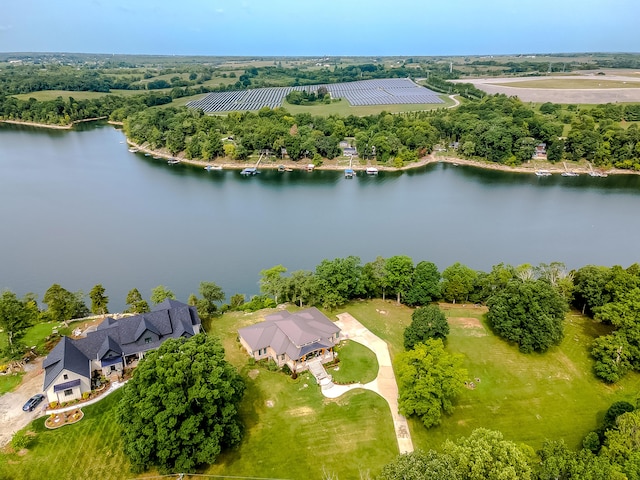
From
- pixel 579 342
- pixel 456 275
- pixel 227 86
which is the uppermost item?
pixel 227 86

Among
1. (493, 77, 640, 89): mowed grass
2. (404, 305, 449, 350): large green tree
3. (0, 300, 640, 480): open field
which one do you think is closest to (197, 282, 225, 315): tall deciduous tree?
(0, 300, 640, 480): open field

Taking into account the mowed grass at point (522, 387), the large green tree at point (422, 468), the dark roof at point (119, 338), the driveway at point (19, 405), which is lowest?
the mowed grass at point (522, 387)

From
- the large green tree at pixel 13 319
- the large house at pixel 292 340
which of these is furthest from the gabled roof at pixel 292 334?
the large green tree at pixel 13 319

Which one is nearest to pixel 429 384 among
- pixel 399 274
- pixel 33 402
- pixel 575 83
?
pixel 399 274

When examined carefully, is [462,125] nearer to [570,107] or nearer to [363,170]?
[363,170]

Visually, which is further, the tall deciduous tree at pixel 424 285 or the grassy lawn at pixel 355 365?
the tall deciduous tree at pixel 424 285

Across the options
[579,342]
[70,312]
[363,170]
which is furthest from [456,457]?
[363,170]

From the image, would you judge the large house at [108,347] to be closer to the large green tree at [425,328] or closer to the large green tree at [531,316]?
the large green tree at [425,328]
